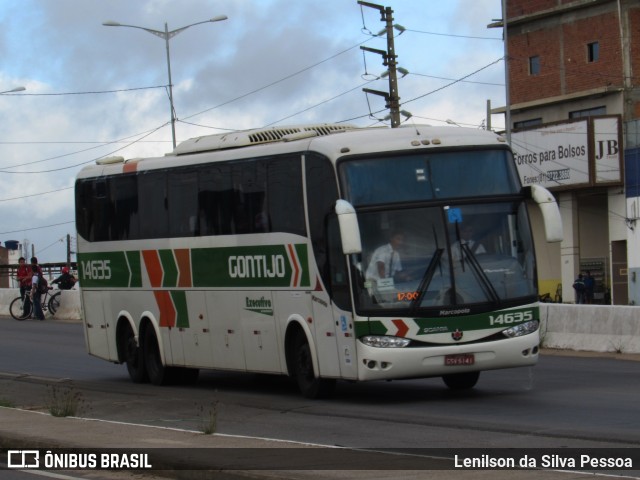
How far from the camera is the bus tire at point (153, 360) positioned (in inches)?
813

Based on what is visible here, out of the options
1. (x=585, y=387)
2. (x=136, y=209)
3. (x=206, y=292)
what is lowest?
(x=585, y=387)

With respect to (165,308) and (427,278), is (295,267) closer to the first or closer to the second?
(427,278)

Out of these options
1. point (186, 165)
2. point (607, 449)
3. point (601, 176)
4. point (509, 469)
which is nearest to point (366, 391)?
point (186, 165)

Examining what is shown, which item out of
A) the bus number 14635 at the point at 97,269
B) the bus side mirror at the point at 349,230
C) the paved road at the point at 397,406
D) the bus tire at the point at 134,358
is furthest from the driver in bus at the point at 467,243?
the bus number 14635 at the point at 97,269

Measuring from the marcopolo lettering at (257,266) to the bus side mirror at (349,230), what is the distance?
7.35ft

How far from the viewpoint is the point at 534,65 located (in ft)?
182

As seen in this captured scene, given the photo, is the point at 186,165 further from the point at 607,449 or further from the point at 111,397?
the point at 607,449

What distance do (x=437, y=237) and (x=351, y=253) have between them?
118cm

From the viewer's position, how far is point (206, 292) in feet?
62.6

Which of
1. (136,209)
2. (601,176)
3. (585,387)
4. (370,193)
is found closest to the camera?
(370,193)

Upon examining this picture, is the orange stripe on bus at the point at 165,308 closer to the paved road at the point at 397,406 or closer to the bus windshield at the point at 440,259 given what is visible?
the paved road at the point at 397,406

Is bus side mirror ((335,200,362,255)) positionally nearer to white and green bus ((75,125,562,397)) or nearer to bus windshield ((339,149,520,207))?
white and green bus ((75,125,562,397))

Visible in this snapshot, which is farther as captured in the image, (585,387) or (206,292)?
(206,292)

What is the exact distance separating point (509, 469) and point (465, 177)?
6883mm
